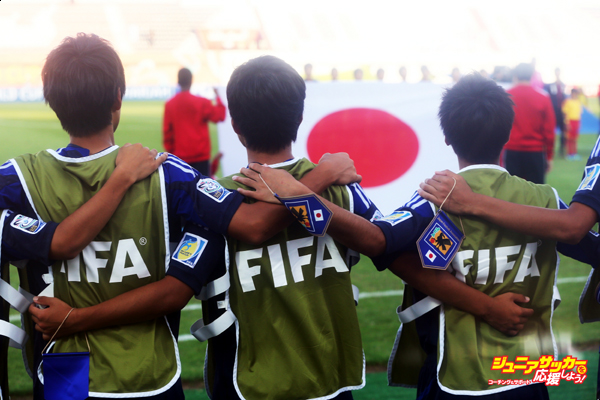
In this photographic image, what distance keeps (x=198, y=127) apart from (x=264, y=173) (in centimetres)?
477

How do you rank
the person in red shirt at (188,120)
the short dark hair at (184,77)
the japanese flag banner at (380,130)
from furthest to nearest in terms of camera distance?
the person in red shirt at (188,120) → the short dark hair at (184,77) → the japanese flag banner at (380,130)

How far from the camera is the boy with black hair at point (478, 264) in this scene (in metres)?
1.51

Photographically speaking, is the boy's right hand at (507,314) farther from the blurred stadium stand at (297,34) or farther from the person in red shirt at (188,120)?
the blurred stadium stand at (297,34)

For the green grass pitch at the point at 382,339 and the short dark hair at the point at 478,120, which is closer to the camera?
the short dark hair at the point at 478,120

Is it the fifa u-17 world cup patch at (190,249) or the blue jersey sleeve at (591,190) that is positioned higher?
the blue jersey sleeve at (591,190)

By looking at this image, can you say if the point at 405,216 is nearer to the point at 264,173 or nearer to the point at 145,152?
the point at 264,173

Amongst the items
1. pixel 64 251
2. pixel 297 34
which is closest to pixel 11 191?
pixel 64 251

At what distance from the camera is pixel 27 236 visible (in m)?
1.35

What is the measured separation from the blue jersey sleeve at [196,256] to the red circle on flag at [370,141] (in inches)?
125

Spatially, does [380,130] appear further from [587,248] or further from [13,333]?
[13,333]

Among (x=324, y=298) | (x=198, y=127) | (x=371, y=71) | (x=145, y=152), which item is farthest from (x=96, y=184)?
(x=371, y=71)

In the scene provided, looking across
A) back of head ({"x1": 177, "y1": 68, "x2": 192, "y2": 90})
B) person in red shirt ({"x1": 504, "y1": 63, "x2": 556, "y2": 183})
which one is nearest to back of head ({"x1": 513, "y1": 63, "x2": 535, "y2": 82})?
person in red shirt ({"x1": 504, "y1": 63, "x2": 556, "y2": 183})

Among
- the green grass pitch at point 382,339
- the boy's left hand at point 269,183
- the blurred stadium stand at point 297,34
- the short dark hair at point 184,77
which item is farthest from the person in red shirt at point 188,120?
the blurred stadium stand at point 297,34

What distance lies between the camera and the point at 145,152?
1445mm
